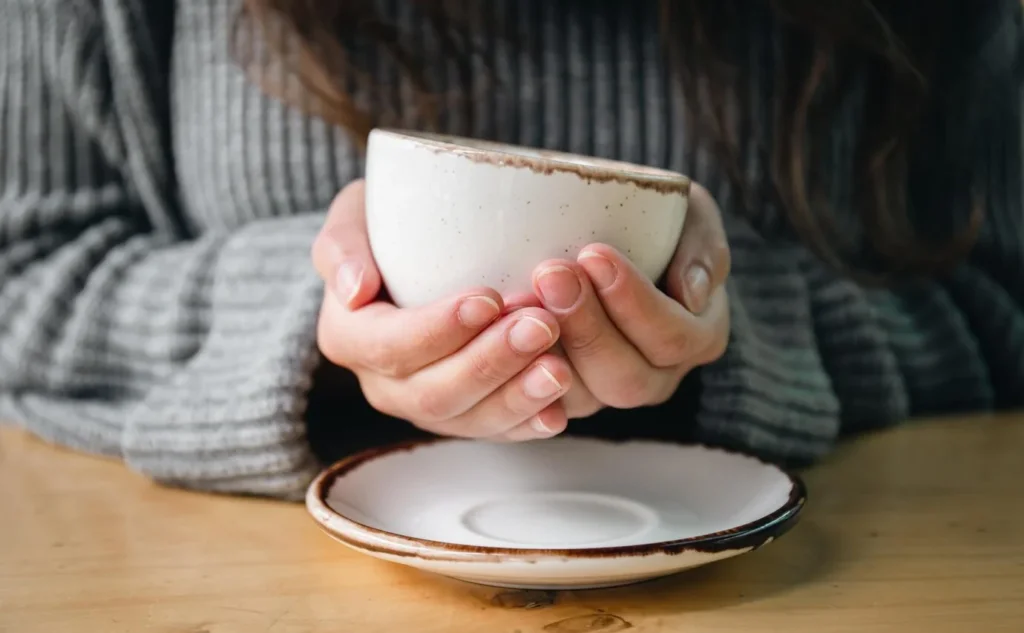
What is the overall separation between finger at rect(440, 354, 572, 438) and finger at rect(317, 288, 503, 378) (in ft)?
0.09

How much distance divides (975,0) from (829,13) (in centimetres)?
19

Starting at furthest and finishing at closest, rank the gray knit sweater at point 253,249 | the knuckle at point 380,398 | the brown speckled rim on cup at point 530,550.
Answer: the gray knit sweater at point 253,249 < the knuckle at point 380,398 < the brown speckled rim on cup at point 530,550

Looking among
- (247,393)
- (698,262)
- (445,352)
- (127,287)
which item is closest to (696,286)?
(698,262)

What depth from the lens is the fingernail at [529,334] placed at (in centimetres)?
35

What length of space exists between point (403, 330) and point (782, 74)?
0.38 m

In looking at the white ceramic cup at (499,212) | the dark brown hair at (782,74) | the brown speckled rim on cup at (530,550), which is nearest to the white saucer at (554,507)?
the brown speckled rim on cup at (530,550)

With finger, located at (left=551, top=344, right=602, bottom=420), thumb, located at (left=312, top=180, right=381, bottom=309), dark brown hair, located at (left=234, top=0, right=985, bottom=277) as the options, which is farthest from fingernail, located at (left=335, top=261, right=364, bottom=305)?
dark brown hair, located at (left=234, top=0, right=985, bottom=277)

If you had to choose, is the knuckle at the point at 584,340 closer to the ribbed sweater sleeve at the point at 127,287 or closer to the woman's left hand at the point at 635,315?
the woman's left hand at the point at 635,315

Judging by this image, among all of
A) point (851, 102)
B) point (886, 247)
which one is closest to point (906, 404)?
point (886, 247)

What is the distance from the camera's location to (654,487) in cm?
46

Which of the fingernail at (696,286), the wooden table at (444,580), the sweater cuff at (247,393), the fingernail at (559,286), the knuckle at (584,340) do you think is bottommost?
the wooden table at (444,580)

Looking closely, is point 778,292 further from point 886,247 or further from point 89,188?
point 89,188

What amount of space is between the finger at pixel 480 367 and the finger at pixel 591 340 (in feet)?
0.03

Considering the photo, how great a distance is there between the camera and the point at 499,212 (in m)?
0.35
